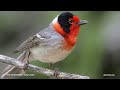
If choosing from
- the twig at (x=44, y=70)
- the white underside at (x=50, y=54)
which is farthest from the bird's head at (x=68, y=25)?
the twig at (x=44, y=70)

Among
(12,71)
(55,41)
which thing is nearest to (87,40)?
(55,41)

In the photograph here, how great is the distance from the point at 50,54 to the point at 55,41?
10cm

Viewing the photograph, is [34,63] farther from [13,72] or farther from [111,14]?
[111,14]

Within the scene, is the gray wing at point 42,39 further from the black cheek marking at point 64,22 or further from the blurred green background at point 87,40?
the blurred green background at point 87,40

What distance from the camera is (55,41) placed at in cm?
775

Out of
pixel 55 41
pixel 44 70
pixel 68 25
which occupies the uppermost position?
pixel 68 25

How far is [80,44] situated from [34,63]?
1.20 feet

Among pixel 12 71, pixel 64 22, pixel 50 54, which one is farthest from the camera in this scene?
pixel 12 71

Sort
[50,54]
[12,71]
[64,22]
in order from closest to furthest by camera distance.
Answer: [50,54] → [64,22] → [12,71]

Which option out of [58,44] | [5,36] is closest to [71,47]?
[58,44]

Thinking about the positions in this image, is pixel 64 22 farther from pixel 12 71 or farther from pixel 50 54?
pixel 12 71

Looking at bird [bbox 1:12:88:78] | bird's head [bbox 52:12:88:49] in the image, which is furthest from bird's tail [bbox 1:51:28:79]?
bird's head [bbox 52:12:88:49]

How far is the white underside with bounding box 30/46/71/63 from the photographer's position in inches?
304

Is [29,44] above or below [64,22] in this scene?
below
